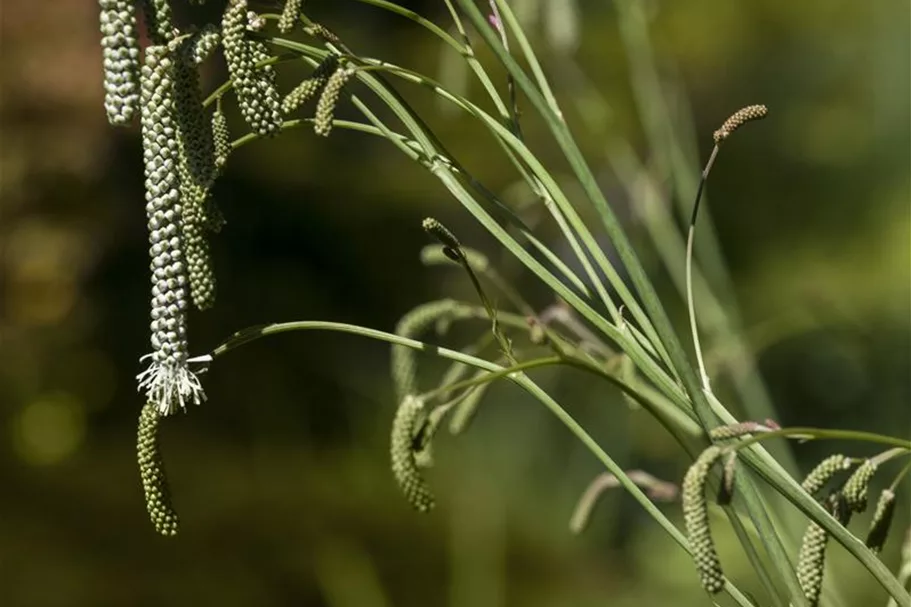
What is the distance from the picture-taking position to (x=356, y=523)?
279 centimetres

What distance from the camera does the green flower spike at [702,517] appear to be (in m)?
0.42

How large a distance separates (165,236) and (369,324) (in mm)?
3252

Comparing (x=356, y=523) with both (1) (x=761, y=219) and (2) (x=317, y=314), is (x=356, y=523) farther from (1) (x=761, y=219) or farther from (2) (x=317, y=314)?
(1) (x=761, y=219)

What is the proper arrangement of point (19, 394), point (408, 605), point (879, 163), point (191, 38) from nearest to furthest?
point (191, 38), point (408, 605), point (19, 394), point (879, 163)

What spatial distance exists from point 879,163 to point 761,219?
38 centimetres

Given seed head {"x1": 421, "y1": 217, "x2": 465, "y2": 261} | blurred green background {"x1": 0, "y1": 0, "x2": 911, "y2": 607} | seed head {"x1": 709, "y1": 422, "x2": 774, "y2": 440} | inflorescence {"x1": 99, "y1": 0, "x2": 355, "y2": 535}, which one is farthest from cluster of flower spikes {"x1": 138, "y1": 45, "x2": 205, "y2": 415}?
blurred green background {"x1": 0, "y1": 0, "x2": 911, "y2": 607}

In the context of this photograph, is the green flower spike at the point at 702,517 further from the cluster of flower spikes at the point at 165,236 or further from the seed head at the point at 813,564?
the cluster of flower spikes at the point at 165,236

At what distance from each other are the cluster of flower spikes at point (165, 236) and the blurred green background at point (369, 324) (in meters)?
1.37

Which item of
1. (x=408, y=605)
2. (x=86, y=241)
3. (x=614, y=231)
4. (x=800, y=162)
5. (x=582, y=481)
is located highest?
(x=614, y=231)

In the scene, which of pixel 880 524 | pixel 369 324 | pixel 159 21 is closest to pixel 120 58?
pixel 159 21

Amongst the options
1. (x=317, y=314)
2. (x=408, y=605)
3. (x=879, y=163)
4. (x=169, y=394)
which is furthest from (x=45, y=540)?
(x=879, y=163)

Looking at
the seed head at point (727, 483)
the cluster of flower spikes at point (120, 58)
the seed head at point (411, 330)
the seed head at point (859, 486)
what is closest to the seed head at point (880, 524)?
the seed head at point (859, 486)

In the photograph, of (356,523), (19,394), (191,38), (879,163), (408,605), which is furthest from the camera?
(879,163)

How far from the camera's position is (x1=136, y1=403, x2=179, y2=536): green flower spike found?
0.49 meters
